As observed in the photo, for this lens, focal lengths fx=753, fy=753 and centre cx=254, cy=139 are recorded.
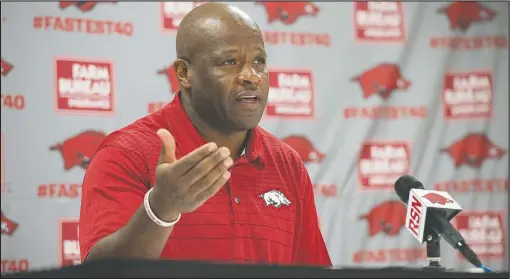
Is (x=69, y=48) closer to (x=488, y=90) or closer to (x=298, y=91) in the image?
(x=298, y=91)

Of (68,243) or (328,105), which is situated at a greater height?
(328,105)

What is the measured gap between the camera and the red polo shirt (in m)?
1.79

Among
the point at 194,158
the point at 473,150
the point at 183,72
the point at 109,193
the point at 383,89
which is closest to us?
the point at 194,158

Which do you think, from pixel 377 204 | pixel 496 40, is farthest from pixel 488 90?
pixel 377 204

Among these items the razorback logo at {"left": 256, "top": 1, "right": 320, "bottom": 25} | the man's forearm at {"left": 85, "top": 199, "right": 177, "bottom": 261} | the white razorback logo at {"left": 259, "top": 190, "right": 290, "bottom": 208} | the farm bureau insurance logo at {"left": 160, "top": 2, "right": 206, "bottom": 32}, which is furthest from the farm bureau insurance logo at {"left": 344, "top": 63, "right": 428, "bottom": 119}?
the man's forearm at {"left": 85, "top": 199, "right": 177, "bottom": 261}

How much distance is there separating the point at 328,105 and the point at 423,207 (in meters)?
2.00

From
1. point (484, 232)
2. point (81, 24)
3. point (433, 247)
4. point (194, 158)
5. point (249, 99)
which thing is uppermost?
point (81, 24)

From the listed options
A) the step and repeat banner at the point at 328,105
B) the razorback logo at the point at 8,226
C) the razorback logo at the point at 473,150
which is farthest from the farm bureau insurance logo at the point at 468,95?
the razorback logo at the point at 8,226

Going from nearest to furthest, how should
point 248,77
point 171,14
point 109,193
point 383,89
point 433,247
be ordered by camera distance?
point 433,247
point 109,193
point 248,77
point 171,14
point 383,89

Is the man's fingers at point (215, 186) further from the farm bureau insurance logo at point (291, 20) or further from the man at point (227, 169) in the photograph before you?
the farm bureau insurance logo at point (291, 20)

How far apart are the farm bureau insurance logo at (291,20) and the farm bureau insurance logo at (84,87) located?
2.54ft

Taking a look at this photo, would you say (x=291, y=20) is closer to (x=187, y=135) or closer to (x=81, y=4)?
(x=81, y=4)

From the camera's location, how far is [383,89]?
3.66 m

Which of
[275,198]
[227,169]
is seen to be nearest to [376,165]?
[275,198]
